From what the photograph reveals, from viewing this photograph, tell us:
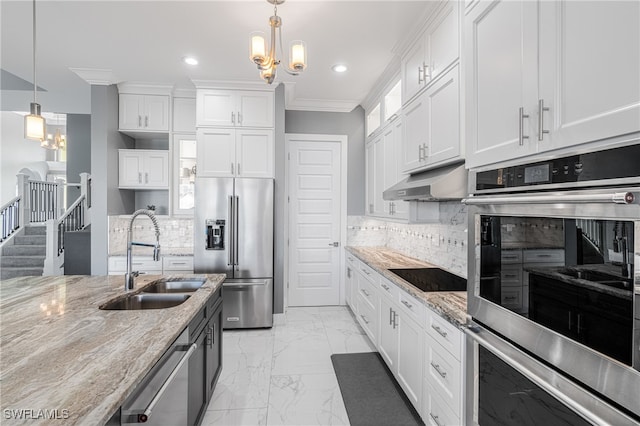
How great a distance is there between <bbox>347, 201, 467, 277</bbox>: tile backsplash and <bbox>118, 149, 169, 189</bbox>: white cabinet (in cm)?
262

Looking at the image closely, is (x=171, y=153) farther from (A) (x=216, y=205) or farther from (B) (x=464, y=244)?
(B) (x=464, y=244)

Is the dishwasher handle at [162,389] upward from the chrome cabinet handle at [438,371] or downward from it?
upward

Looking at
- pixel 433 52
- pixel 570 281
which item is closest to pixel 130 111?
pixel 433 52

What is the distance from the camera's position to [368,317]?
3.34 meters

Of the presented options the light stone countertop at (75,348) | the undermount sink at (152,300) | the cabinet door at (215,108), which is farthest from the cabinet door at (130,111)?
the undermount sink at (152,300)

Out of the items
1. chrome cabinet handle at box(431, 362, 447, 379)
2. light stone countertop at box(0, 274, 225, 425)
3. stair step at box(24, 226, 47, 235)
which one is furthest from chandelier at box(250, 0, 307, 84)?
stair step at box(24, 226, 47, 235)

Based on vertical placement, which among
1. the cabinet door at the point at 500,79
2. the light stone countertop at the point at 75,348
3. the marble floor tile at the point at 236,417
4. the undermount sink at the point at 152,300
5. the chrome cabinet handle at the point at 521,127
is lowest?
the marble floor tile at the point at 236,417

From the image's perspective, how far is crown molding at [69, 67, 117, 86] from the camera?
3.65 metres

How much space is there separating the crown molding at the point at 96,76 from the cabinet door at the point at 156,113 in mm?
419

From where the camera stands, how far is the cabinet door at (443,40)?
2016 millimetres

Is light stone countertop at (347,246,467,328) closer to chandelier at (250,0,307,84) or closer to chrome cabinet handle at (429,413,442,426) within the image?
chrome cabinet handle at (429,413,442,426)

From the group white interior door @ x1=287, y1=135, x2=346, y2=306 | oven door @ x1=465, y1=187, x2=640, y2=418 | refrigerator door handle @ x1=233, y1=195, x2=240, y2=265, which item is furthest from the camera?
white interior door @ x1=287, y1=135, x2=346, y2=306

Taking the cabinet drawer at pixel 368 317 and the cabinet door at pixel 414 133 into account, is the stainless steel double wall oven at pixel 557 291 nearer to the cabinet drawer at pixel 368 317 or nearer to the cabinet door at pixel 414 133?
the cabinet door at pixel 414 133

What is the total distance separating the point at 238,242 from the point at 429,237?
2148mm
